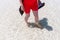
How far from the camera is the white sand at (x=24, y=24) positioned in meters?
2.50

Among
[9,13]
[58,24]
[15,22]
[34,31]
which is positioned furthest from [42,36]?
[9,13]

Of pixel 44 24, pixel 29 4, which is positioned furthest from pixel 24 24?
pixel 29 4

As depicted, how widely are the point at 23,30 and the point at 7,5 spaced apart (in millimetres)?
788

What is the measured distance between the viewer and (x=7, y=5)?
10.5ft

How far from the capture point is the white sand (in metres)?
2.50

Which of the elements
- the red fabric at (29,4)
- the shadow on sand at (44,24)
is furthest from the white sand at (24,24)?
the red fabric at (29,4)

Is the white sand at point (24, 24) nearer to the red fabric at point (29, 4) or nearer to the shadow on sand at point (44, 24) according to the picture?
the shadow on sand at point (44, 24)

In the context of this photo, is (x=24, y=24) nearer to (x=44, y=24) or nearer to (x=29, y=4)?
(x=44, y=24)

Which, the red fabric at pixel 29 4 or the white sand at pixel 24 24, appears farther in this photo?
the white sand at pixel 24 24

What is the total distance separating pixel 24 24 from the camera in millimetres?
2729

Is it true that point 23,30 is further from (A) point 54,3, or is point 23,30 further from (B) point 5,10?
(A) point 54,3

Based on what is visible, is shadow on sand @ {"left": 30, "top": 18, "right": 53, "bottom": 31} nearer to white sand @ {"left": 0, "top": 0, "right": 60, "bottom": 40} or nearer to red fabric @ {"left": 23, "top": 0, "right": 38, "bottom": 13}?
white sand @ {"left": 0, "top": 0, "right": 60, "bottom": 40}

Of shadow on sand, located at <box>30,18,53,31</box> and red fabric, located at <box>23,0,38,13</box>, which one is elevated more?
red fabric, located at <box>23,0,38,13</box>

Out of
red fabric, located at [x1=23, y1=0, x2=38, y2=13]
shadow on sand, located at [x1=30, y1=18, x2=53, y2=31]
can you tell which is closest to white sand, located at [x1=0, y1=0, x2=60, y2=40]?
shadow on sand, located at [x1=30, y1=18, x2=53, y2=31]
